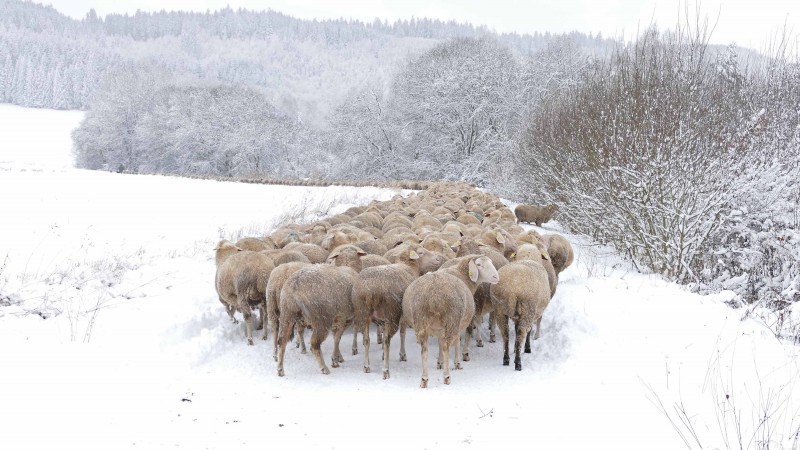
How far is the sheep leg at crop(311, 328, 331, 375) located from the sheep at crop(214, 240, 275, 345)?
119 centimetres

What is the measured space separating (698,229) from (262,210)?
1504cm

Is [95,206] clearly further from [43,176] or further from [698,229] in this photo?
[698,229]

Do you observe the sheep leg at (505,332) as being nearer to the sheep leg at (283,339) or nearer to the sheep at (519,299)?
the sheep at (519,299)

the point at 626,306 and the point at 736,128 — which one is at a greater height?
the point at 736,128

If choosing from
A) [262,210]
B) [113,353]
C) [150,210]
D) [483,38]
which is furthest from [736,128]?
[483,38]

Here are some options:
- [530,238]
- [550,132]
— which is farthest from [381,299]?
[550,132]

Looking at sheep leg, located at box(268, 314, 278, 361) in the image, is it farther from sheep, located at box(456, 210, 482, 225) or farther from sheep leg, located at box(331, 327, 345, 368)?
sheep, located at box(456, 210, 482, 225)

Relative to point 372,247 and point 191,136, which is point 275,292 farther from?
point 191,136

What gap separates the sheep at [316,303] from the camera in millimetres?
5754

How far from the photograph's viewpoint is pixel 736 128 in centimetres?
966

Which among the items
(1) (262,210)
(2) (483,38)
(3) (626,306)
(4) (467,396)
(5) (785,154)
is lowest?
(1) (262,210)

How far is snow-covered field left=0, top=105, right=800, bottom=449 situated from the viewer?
4.39 metres

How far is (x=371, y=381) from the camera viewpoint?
19.0ft

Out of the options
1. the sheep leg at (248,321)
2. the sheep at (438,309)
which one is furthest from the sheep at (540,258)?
the sheep leg at (248,321)
